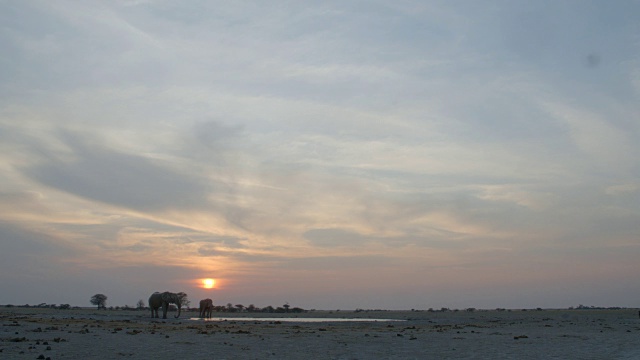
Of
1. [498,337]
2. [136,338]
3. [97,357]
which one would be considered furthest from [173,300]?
[97,357]

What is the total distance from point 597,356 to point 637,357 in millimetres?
1538

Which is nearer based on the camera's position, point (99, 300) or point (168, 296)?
point (168, 296)

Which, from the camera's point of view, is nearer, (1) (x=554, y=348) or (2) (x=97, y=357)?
(2) (x=97, y=357)

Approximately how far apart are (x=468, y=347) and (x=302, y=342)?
28.9ft

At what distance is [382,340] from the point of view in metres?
34.7

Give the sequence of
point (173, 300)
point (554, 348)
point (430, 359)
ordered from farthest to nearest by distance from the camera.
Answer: point (173, 300)
point (554, 348)
point (430, 359)

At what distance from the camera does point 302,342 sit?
33.0 meters

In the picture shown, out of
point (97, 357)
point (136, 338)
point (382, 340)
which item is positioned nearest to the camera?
point (97, 357)

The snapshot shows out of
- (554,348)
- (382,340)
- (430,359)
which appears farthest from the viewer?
(382,340)

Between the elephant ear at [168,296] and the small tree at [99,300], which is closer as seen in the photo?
the elephant ear at [168,296]

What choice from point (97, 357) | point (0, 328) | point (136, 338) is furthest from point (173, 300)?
point (97, 357)

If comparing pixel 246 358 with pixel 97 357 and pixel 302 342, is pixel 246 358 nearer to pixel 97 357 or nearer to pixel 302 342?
pixel 97 357

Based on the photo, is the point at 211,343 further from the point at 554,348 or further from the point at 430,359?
the point at 554,348

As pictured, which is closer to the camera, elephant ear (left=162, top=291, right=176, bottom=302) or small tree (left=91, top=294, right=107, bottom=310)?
elephant ear (left=162, top=291, right=176, bottom=302)
